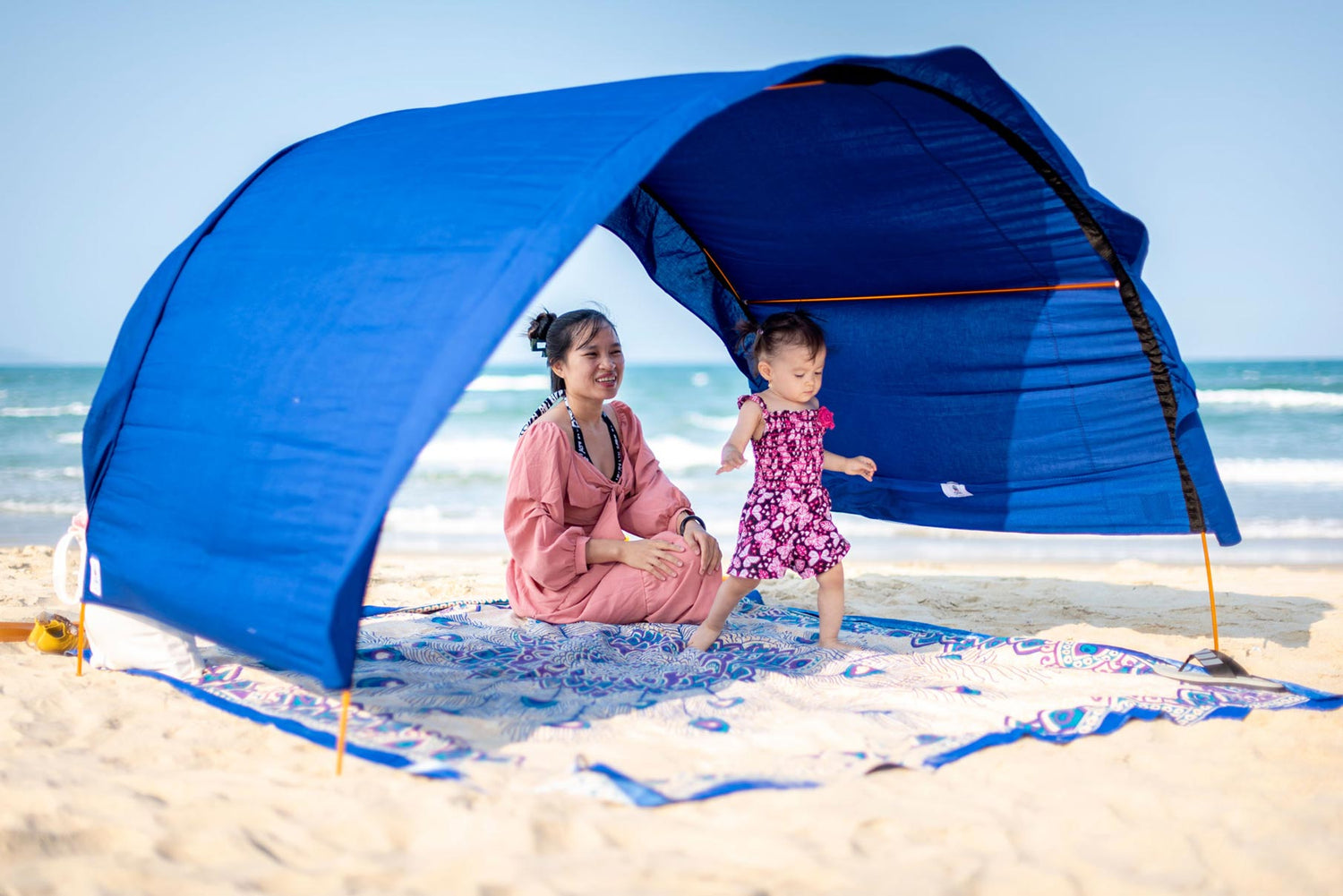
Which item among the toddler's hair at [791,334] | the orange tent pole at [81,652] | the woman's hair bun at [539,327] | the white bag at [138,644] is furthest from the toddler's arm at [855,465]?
the orange tent pole at [81,652]

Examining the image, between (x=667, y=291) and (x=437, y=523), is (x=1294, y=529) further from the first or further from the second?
(x=437, y=523)

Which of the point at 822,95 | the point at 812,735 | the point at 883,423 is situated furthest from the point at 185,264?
the point at 883,423

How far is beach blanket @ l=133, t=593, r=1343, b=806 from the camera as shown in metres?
2.56

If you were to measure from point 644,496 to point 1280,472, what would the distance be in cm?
1135

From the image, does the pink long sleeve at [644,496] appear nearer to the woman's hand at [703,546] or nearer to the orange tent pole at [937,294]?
the woman's hand at [703,546]

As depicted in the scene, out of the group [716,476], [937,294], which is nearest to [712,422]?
[716,476]

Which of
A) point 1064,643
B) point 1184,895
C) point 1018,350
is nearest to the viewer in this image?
point 1184,895

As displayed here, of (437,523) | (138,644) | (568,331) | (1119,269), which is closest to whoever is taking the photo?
(138,644)

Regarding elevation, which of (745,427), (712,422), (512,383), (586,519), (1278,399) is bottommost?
(586,519)

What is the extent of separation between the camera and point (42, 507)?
32.5 ft

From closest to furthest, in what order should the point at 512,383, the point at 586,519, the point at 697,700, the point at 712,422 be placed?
1. the point at 697,700
2. the point at 586,519
3. the point at 712,422
4. the point at 512,383

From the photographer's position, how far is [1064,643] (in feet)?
11.7

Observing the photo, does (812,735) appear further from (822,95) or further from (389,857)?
(822,95)

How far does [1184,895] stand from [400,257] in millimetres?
2157
